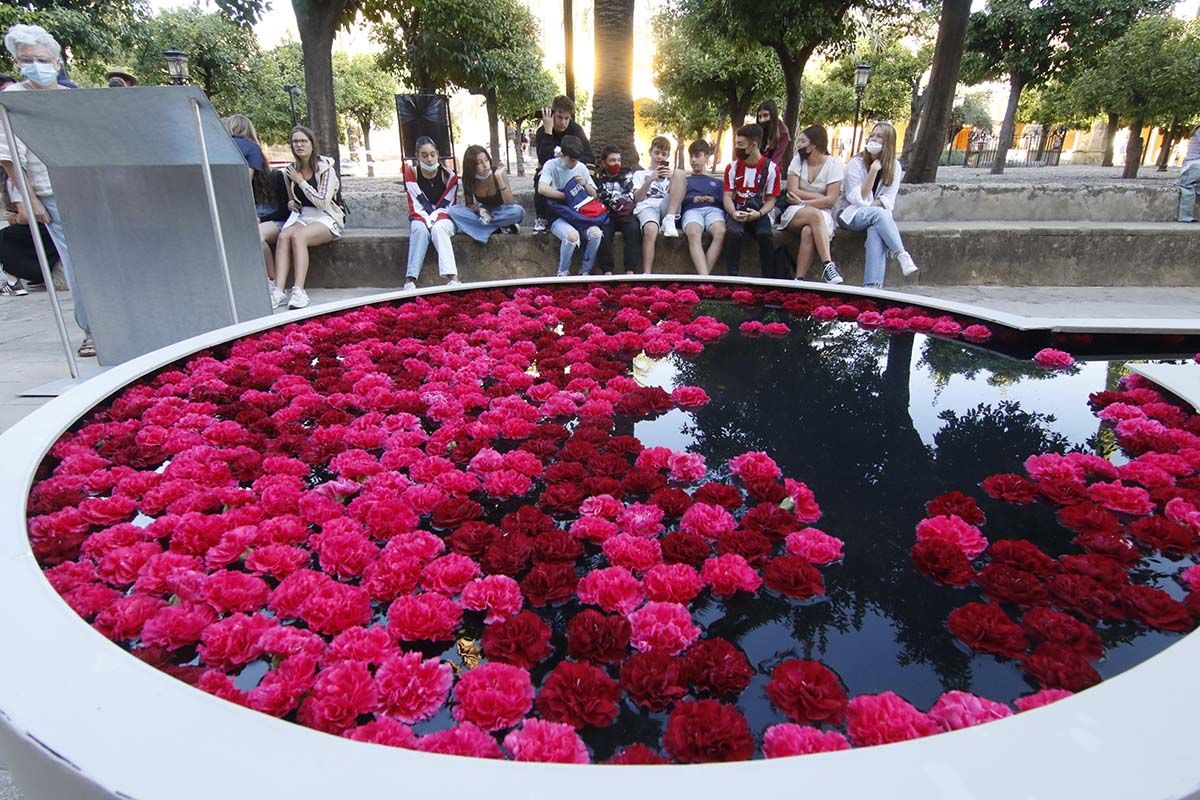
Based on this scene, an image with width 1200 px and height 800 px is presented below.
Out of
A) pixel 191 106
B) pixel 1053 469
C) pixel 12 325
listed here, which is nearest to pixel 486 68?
pixel 12 325

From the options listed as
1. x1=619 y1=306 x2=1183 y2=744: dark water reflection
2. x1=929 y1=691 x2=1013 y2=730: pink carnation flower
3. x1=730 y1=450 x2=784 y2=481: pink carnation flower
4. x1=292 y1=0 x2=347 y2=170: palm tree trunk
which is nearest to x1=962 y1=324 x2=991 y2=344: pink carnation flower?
x1=619 y1=306 x2=1183 y2=744: dark water reflection

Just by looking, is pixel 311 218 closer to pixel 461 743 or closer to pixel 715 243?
pixel 715 243

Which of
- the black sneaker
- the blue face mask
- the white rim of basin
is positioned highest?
the blue face mask

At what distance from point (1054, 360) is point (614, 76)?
245 inches

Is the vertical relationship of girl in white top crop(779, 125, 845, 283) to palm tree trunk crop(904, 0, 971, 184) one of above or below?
below

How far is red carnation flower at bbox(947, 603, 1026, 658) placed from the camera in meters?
1.18

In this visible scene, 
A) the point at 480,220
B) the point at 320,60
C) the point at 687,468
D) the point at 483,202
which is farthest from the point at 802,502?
the point at 320,60

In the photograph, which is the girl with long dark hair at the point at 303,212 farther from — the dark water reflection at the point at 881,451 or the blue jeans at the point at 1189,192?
the blue jeans at the point at 1189,192

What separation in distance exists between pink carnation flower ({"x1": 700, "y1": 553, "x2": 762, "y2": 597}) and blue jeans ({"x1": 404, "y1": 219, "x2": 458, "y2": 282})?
511cm

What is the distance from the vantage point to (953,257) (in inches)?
264

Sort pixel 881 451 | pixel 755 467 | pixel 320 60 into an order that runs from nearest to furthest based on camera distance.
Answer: pixel 755 467
pixel 881 451
pixel 320 60

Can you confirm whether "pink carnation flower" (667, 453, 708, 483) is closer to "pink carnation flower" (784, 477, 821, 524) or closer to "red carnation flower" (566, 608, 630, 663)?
"pink carnation flower" (784, 477, 821, 524)

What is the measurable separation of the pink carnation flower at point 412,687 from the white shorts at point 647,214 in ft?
18.3

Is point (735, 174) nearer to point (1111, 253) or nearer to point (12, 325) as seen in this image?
point (1111, 253)
